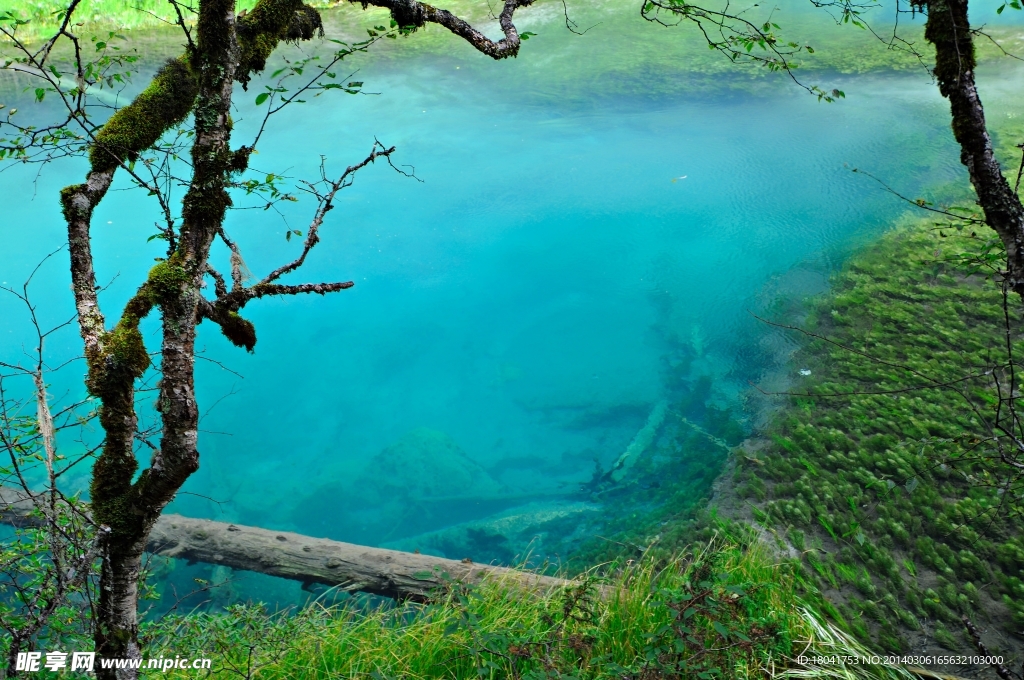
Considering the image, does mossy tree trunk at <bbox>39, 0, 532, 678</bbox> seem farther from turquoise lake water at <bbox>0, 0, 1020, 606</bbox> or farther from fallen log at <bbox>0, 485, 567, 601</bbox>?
turquoise lake water at <bbox>0, 0, 1020, 606</bbox>

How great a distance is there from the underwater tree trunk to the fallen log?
2.26 metres

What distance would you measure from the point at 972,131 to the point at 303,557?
3518mm

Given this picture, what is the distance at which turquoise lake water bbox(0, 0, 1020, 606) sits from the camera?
498 centimetres

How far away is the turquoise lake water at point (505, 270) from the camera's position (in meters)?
4.98

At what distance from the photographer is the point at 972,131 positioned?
1775 mm

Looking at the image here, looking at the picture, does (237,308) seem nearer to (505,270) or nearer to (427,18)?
(427,18)

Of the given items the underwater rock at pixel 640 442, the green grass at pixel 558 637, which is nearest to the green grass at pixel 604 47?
the underwater rock at pixel 640 442

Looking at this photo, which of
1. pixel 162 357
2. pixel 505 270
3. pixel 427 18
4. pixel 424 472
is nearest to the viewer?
pixel 162 357

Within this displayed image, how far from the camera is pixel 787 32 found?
962cm

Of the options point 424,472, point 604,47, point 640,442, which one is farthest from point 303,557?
point 604,47

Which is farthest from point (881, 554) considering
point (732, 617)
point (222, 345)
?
point (222, 345)

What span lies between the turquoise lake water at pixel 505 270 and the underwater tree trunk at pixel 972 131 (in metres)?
2.94

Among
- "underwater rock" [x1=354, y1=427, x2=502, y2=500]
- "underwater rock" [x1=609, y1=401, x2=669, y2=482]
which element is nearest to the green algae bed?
"underwater rock" [x1=609, y1=401, x2=669, y2=482]

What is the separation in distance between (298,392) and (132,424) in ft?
13.2
